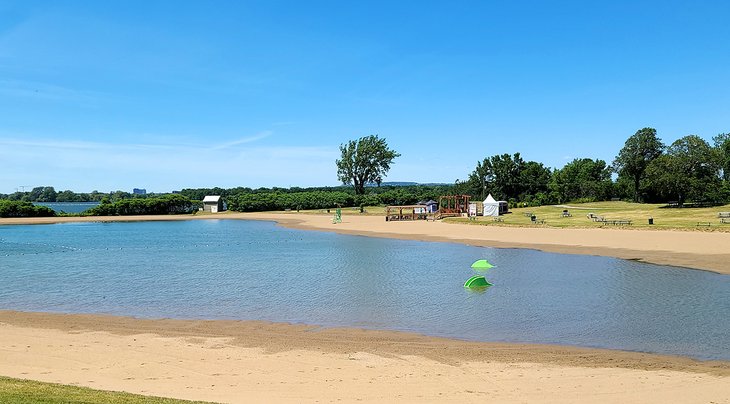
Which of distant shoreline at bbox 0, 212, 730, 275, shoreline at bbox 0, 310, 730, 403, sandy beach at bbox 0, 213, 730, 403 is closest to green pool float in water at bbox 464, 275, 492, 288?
shoreline at bbox 0, 310, 730, 403

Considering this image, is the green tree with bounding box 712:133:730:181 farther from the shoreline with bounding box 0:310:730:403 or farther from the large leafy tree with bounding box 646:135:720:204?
the shoreline with bounding box 0:310:730:403

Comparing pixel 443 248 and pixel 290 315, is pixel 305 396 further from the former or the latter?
pixel 443 248

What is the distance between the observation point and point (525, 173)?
10562 cm

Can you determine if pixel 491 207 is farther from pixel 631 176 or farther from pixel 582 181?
pixel 582 181

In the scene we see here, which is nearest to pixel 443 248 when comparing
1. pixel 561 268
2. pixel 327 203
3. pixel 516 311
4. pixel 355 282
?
pixel 561 268

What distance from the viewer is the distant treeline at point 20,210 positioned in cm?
10694

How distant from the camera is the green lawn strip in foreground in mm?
8875

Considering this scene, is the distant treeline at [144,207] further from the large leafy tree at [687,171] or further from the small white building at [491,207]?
the large leafy tree at [687,171]

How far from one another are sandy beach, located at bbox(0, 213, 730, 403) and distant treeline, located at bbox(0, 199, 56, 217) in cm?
10335

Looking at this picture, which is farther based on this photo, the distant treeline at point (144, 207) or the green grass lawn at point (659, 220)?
the distant treeline at point (144, 207)

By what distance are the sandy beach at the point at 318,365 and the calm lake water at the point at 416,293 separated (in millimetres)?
1509

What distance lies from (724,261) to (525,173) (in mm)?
76189

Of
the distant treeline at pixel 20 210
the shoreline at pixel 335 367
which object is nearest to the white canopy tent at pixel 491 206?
the shoreline at pixel 335 367

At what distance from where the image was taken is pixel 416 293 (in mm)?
24500
